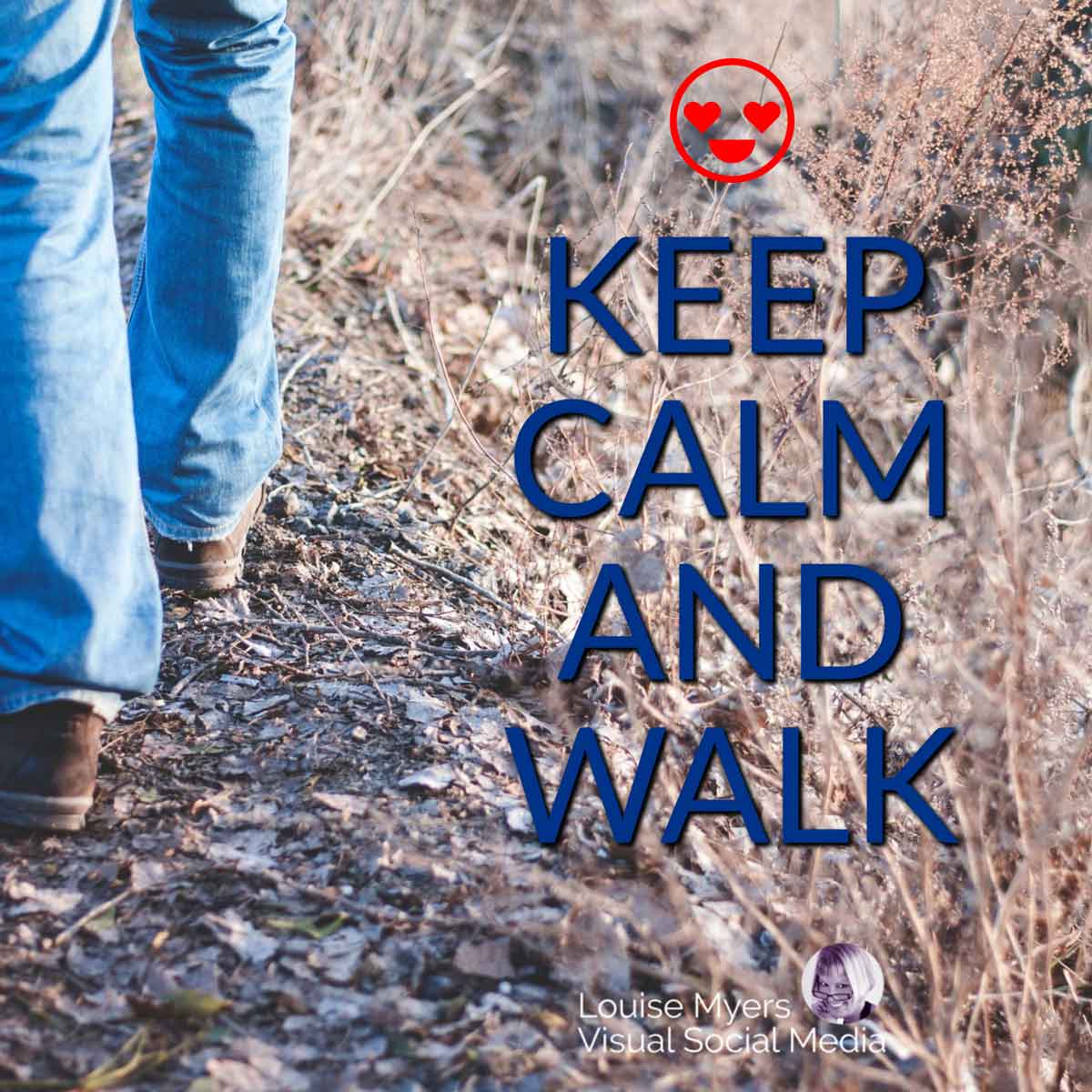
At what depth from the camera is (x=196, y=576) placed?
2221 millimetres

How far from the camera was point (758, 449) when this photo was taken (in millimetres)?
1971

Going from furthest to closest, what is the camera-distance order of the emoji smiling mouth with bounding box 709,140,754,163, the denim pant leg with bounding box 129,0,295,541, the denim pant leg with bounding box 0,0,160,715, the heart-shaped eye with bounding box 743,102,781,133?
the emoji smiling mouth with bounding box 709,140,754,163
the heart-shaped eye with bounding box 743,102,781,133
the denim pant leg with bounding box 129,0,295,541
the denim pant leg with bounding box 0,0,160,715

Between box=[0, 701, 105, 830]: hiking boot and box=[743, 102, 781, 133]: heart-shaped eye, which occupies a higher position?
box=[743, 102, 781, 133]: heart-shaped eye

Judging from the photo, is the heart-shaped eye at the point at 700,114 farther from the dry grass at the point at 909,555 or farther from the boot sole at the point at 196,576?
the boot sole at the point at 196,576

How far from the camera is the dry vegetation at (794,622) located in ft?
4.94

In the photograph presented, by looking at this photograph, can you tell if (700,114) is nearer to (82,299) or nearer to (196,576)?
(196,576)

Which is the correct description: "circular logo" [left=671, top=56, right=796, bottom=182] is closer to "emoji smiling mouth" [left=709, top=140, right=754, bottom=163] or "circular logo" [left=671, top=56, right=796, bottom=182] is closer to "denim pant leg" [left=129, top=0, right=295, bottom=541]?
"emoji smiling mouth" [left=709, top=140, right=754, bottom=163]

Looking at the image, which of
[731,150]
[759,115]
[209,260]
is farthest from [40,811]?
[731,150]

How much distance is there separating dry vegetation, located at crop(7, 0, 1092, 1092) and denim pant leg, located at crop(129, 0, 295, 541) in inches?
10.3

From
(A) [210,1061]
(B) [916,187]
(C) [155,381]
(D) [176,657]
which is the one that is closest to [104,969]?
(A) [210,1061]

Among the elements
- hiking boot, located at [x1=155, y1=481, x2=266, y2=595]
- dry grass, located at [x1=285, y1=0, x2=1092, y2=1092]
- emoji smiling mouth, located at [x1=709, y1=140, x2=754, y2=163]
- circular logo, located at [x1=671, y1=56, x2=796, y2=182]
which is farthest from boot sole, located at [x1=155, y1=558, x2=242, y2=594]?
emoji smiling mouth, located at [x1=709, y1=140, x2=754, y2=163]

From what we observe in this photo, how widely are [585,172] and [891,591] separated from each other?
3.16 meters

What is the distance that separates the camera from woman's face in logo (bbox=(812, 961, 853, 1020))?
5.07 feet

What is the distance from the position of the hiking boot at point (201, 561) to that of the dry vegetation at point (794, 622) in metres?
0.05
